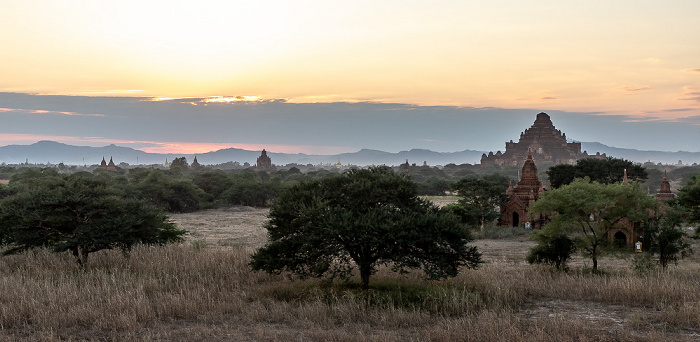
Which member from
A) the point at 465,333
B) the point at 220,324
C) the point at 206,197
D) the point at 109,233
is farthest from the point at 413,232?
the point at 206,197

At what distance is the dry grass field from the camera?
10.0 m

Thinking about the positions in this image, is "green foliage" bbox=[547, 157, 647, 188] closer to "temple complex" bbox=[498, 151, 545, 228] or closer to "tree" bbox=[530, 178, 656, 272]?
"temple complex" bbox=[498, 151, 545, 228]

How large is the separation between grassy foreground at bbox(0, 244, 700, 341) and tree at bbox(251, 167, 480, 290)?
2.45 ft

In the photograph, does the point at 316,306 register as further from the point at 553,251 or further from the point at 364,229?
the point at 553,251

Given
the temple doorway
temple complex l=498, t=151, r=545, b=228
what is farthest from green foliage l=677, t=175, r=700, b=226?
temple complex l=498, t=151, r=545, b=228

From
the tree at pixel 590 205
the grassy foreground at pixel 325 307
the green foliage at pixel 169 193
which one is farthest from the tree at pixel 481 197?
the green foliage at pixel 169 193

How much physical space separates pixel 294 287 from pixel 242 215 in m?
40.7

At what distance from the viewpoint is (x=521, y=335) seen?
9508mm

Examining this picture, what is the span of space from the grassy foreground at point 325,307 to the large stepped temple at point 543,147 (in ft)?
536

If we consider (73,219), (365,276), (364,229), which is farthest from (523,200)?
(73,219)

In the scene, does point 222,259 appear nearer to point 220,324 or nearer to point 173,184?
point 220,324

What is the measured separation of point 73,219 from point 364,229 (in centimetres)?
920

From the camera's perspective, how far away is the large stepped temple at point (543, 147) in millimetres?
171375

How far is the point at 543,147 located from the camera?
173m
